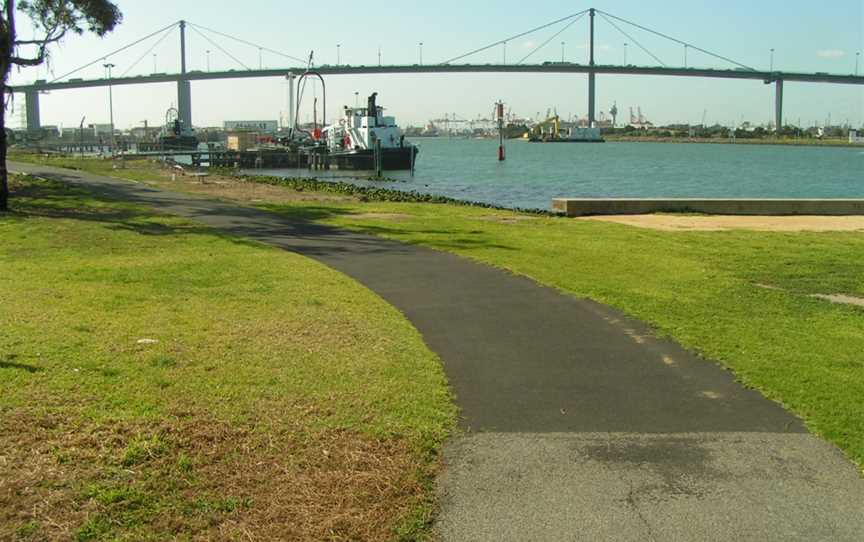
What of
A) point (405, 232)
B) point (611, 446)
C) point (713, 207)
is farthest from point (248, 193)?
point (611, 446)

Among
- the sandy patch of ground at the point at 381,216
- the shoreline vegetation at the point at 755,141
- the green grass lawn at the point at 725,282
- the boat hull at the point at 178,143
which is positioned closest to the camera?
the green grass lawn at the point at 725,282

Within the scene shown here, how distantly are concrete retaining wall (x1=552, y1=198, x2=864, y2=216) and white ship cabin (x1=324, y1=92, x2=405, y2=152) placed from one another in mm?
47987

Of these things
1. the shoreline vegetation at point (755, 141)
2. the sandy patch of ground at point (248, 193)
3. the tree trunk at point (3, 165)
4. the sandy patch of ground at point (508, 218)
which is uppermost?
the shoreline vegetation at point (755, 141)

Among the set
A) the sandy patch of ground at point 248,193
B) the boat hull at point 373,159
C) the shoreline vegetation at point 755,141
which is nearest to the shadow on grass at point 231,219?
the sandy patch of ground at point 248,193

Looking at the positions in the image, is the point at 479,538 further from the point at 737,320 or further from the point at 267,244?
the point at 267,244

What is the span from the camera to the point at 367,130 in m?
70.4

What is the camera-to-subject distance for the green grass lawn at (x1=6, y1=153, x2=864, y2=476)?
626cm

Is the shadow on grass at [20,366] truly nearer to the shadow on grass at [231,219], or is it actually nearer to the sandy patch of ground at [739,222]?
the shadow on grass at [231,219]

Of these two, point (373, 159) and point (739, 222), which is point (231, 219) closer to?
point (739, 222)

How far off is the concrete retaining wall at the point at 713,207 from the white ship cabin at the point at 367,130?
4799cm

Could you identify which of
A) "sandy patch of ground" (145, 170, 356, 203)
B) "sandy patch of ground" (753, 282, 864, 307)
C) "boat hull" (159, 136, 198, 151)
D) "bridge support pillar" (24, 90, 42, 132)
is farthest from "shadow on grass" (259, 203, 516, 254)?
"bridge support pillar" (24, 90, 42, 132)

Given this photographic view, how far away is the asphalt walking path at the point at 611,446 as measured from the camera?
4031 millimetres

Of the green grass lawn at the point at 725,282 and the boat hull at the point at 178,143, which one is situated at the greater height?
the boat hull at the point at 178,143

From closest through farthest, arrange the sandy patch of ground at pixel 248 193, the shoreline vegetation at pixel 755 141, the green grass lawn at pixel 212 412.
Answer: the green grass lawn at pixel 212 412, the sandy patch of ground at pixel 248 193, the shoreline vegetation at pixel 755 141
